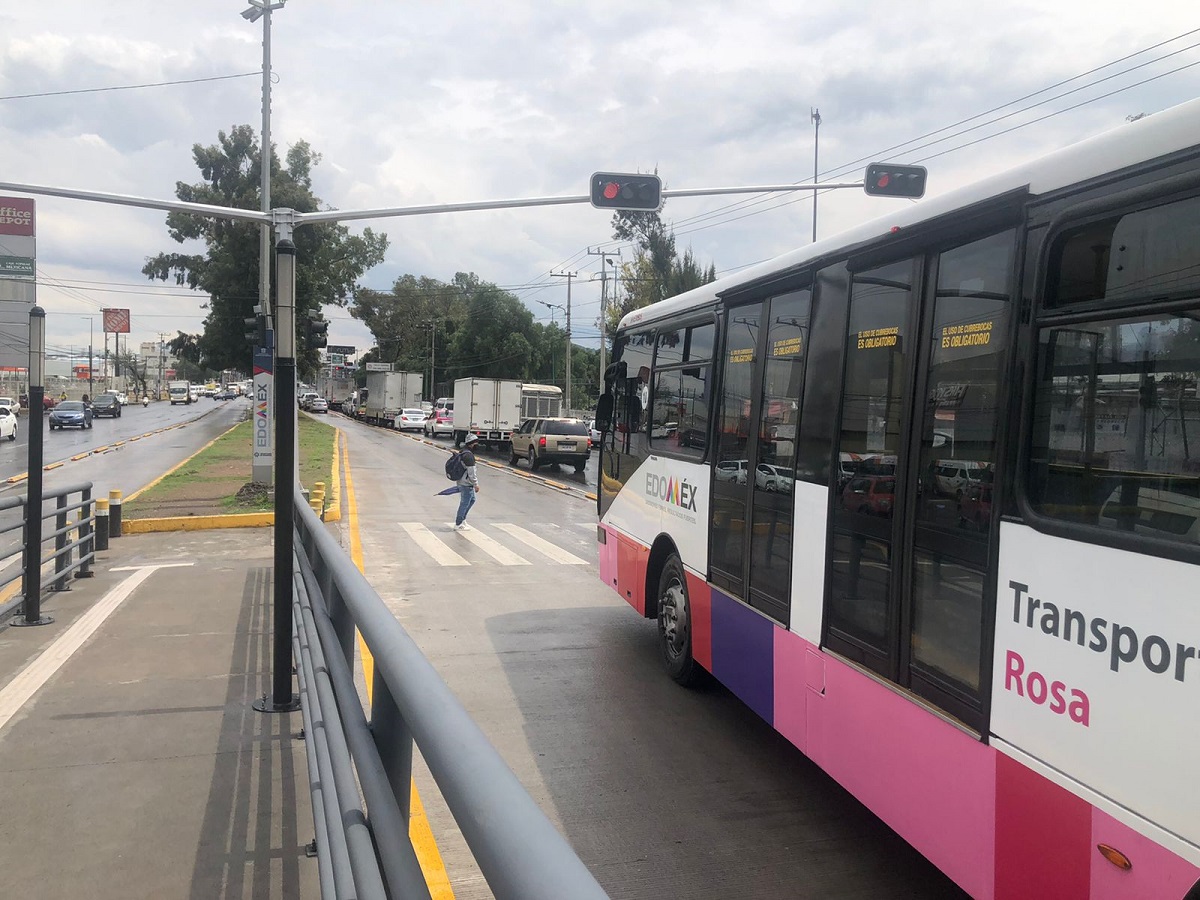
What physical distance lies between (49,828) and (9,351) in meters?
5.48

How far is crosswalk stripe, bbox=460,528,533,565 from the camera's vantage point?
12827 mm

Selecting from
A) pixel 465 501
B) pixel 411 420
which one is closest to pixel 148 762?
pixel 465 501

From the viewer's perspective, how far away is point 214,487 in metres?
19.6

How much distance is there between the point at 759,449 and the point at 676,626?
1950mm

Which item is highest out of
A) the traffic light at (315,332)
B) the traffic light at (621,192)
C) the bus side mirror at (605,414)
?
the traffic light at (621,192)

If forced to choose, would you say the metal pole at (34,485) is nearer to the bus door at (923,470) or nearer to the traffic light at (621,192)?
the bus door at (923,470)

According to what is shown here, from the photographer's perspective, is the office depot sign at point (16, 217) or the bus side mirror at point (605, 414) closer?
the office depot sign at point (16, 217)

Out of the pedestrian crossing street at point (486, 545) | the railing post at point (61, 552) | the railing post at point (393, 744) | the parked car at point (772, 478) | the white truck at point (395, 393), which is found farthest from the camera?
the white truck at point (395, 393)

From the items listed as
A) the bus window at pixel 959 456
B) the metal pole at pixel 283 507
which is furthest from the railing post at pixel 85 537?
the bus window at pixel 959 456

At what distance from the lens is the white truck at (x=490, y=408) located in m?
40.8

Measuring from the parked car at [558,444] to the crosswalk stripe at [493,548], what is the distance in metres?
13.9

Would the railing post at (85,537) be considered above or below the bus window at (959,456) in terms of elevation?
below

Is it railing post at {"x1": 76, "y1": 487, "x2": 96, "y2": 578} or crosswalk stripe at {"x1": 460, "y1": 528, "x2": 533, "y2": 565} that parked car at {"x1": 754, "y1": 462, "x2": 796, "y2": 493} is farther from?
railing post at {"x1": 76, "y1": 487, "x2": 96, "y2": 578}

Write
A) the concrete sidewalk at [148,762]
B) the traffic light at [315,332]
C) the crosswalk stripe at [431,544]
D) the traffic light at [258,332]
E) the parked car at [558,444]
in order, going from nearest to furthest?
the concrete sidewalk at [148,762]
the traffic light at [315,332]
the crosswalk stripe at [431,544]
the traffic light at [258,332]
the parked car at [558,444]
